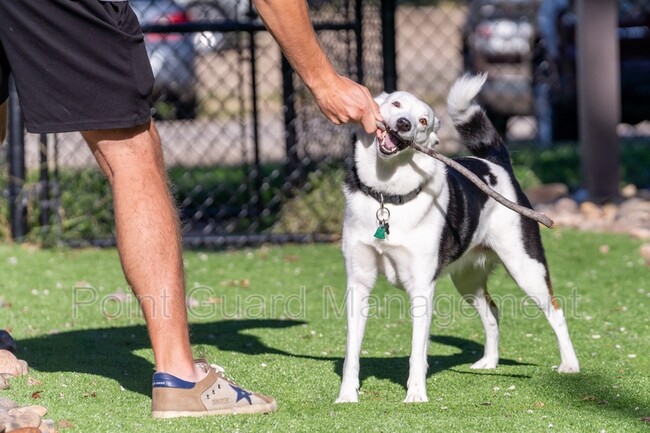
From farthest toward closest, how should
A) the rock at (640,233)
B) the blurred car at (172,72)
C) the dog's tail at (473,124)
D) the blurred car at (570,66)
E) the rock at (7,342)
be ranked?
the blurred car at (570,66) < the blurred car at (172,72) < the rock at (640,233) < the dog's tail at (473,124) < the rock at (7,342)

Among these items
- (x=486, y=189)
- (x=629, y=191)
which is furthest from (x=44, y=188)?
(x=629, y=191)

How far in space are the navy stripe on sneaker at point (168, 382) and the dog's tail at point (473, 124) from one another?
1599 mm

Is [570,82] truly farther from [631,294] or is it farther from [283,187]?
[631,294]

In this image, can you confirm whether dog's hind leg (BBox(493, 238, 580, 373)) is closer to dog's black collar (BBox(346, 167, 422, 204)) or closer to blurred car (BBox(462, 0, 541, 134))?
dog's black collar (BBox(346, 167, 422, 204))

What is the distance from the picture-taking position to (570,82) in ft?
33.3

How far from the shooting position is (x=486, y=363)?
383 centimetres

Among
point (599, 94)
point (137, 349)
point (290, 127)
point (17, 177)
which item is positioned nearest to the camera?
Answer: point (137, 349)

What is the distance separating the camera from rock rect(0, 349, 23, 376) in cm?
343

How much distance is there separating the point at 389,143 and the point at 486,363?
1.02 metres

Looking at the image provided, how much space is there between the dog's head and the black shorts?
0.77 meters

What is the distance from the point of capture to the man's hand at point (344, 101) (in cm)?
305

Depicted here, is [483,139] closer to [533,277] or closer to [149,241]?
[533,277]

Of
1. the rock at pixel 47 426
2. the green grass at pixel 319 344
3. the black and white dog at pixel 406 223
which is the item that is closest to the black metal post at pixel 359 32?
the green grass at pixel 319 344

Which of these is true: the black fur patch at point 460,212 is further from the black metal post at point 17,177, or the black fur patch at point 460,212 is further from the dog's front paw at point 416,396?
the black metal post at point 17,177
